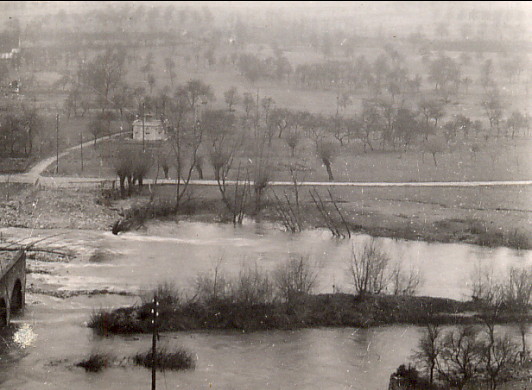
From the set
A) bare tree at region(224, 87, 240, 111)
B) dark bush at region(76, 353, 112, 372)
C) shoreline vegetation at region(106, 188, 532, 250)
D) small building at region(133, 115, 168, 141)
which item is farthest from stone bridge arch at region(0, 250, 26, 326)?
bare tree at region(224, 87, 240, 111)

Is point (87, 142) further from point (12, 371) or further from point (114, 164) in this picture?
point (12, 371)

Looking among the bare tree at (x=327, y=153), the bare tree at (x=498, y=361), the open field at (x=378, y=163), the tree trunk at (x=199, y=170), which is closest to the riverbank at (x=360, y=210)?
the tree trunk at (x=199, y=170)

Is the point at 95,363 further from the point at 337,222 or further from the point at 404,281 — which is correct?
the point at 337,222

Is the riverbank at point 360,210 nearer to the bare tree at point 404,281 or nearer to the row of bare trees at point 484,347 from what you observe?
the bare tree at point 404,281


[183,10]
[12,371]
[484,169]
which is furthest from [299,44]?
[12,371]

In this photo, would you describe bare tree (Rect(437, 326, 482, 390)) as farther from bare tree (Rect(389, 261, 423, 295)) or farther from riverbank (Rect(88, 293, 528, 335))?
bare tree (Rect(389, 261, 423, 295))
